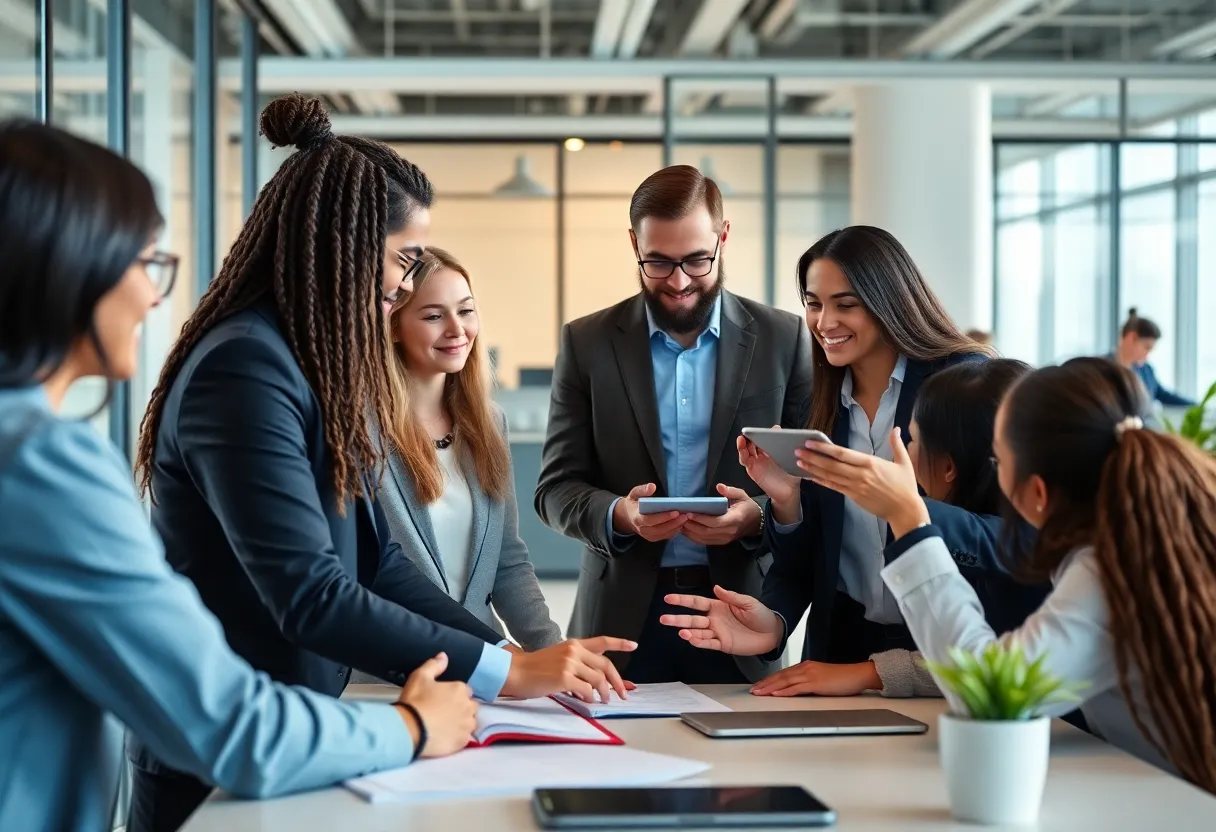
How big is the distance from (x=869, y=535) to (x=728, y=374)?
69cm

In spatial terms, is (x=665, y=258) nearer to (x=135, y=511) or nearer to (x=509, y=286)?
(x=135, y=511)

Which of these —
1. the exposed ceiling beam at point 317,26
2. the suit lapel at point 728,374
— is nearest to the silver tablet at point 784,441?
the suit lapel at point 728,374

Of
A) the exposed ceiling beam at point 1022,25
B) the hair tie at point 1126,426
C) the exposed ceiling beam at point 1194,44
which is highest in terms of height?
the exposed ceiling beam at point 1022,25

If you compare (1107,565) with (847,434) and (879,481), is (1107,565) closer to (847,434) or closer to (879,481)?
(879,481)

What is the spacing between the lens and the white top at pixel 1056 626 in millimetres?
1736

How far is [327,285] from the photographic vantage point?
1.90m

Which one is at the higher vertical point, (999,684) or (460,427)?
(460,427)

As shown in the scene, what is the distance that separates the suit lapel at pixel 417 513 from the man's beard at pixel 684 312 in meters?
0.75

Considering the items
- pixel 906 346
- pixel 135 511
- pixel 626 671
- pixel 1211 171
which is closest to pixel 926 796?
pixel 135 511

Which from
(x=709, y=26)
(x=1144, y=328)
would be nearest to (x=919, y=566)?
(x=709, y=26)

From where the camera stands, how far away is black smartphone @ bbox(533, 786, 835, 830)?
142cm

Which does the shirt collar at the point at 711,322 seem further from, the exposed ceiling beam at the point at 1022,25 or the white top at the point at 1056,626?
the exposed ceiling beam at the point at 1022,25

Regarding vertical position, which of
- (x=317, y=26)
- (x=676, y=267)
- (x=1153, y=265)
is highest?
(x=317, y=26)

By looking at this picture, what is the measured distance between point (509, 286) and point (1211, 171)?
7195 millimetres
